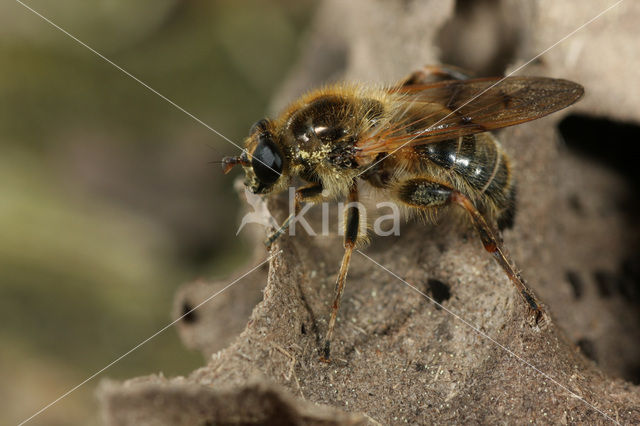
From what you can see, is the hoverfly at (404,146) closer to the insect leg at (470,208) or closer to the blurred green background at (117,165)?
the insect leg at (470,208)

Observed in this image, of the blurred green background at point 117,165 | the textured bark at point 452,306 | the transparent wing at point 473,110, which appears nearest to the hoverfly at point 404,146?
the transparent wing at point 473,110

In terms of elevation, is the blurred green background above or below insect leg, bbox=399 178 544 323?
above

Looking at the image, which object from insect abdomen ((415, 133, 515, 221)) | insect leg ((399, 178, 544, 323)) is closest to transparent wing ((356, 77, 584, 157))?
insect abdomen ((415, 133, 515, 221))

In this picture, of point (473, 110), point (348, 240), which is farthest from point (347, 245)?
point (473, 110)

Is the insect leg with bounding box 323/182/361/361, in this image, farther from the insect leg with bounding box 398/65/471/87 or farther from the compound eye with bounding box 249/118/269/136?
the insect leg with bounding box 398/65/471/87

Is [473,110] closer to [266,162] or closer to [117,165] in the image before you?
[266,162]
